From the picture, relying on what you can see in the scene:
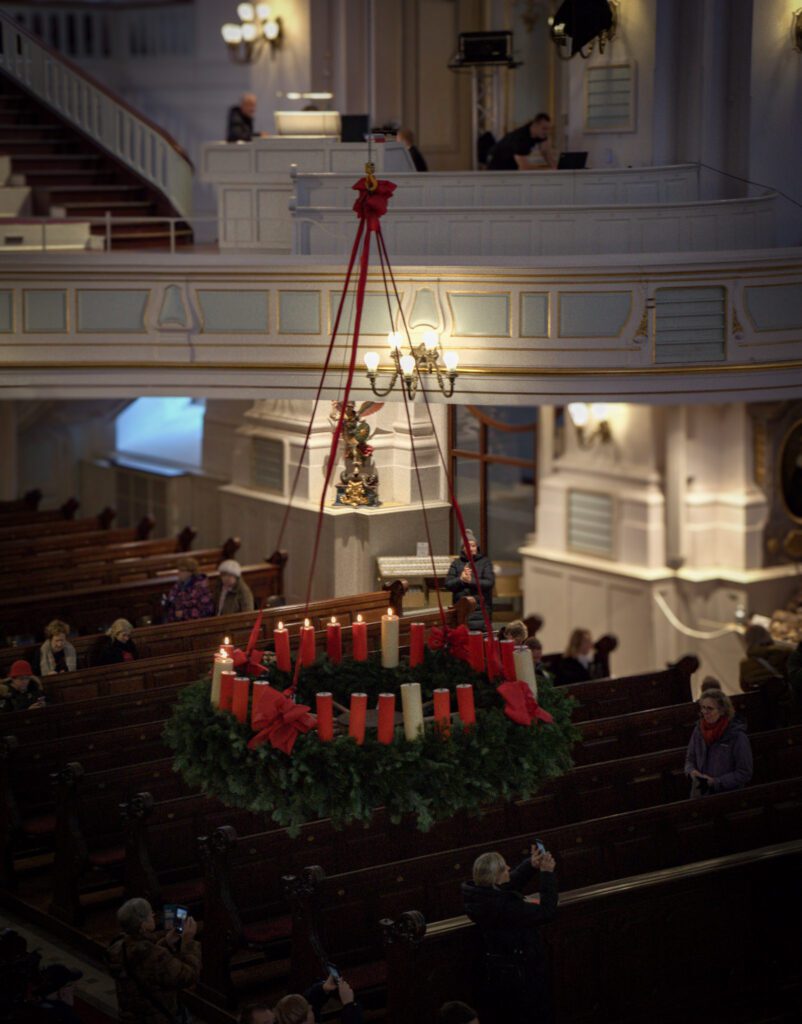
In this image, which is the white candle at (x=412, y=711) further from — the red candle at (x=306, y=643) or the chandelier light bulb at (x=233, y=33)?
the chandelier light bulb at (x=233, y=33)

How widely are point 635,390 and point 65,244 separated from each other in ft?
15.0

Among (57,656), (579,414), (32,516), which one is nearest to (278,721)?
(57,656)

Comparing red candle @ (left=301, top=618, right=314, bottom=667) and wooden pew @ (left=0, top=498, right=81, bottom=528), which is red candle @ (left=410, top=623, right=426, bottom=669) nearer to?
red candle @ (left=301, top=618, right=314, bottom=667)

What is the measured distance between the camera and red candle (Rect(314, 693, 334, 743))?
612 centimetres

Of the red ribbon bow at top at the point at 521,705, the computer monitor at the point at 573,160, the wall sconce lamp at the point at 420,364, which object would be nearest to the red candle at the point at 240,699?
the red ribbon bow at top at the point at 521,705

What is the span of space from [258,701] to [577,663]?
209 inches

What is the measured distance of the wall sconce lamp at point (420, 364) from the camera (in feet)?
37.3

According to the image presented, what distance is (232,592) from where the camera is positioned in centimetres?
1166

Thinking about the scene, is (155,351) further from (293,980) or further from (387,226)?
(293,980)

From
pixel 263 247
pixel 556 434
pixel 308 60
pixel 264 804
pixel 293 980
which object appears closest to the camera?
pixel 264 804

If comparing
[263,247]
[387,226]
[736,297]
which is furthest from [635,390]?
[263,247]

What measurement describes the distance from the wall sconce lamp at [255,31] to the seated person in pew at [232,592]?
6.54 metres

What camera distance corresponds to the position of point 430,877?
24.2ft

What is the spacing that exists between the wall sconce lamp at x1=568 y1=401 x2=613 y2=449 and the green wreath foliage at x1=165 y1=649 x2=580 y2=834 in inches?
Result: 295
